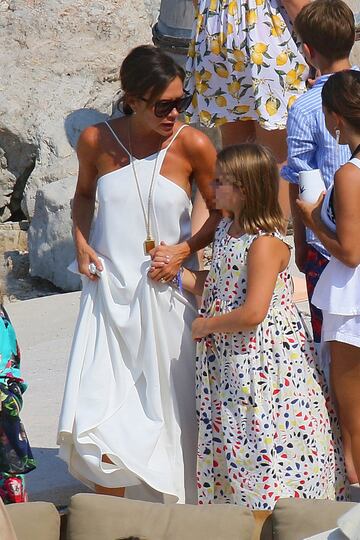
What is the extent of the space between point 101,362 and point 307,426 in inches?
33.2

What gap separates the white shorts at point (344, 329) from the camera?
433 cm

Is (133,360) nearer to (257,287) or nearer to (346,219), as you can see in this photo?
(257,287)

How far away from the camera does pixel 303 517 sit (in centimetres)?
381

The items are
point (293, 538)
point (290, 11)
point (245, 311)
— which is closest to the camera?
point (293, 538)

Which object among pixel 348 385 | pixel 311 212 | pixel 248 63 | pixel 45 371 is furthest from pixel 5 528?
pixel 45 371

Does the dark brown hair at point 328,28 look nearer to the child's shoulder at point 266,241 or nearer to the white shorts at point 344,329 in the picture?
the child's shoulder at point 266,241

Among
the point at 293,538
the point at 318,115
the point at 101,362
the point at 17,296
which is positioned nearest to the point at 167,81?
the point at 318,115

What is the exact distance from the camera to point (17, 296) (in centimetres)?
934

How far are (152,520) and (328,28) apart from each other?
2.04 metres

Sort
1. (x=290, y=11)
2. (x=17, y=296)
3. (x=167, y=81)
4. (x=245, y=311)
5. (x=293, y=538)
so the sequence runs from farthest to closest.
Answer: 1. (x=17, y=296)
2. (x=290, y=11)
3. (x=167, y=81)
4. (x=245, y=311)
5. (x=293, y=538)

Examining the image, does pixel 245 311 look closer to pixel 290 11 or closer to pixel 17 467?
pixel 17 467

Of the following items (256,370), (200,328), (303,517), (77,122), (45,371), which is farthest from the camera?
(77,122)

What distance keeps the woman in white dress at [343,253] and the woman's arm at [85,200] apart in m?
0.89

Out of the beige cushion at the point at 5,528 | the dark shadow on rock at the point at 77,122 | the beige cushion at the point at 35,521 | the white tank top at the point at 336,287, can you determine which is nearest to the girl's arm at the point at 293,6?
the white tank top at the point at 336,287
